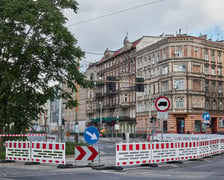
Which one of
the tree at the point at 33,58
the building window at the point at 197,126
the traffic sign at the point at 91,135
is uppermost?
the tree at the point at 33,58

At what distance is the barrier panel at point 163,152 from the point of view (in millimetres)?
18016

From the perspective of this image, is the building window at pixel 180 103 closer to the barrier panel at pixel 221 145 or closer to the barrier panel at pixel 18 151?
the barrier panel at pixel 221 145

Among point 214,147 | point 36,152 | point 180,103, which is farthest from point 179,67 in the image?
point 36,152

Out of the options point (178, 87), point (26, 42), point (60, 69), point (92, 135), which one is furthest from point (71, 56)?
point (178, 87)

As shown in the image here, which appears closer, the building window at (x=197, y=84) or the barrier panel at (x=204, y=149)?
the barrier panel at (x=204, y=149)

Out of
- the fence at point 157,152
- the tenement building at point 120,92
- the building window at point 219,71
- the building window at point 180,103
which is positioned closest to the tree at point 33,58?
the fence at point 157,152

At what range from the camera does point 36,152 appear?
59.6 feet

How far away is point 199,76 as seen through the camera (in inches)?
2670

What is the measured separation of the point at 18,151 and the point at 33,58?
22.2 feet

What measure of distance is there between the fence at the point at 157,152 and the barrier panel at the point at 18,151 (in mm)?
4632

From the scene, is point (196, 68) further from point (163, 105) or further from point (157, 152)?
point (157, 152)

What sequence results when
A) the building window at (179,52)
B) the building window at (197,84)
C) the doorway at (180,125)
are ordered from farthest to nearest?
1. the building window at (179,52)
2. the building window at (197,84)
3. the doorway at (180,125)

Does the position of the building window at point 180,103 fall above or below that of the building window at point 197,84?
below

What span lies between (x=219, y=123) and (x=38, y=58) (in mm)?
51848
